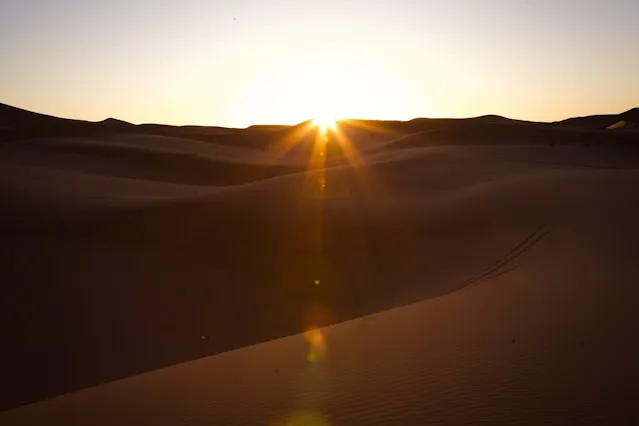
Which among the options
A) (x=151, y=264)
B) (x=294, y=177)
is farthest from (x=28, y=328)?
(x=294, y=177)

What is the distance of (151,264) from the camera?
1044cm

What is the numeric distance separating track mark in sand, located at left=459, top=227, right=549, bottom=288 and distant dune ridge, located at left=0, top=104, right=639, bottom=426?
2.5 inches

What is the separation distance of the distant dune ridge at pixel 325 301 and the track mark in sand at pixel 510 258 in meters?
0.06

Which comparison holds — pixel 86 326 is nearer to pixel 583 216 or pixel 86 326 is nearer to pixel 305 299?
pixel 305 299

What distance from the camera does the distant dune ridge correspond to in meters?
4.66

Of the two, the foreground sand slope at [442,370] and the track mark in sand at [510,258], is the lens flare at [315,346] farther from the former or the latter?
the track mark in sand at [510,258]

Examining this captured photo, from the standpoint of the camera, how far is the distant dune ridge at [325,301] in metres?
4.66

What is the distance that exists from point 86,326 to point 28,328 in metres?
0.65

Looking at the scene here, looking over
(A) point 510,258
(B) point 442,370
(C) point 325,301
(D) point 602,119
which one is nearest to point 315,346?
(B) point 442,370

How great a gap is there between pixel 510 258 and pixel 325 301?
2959 mm

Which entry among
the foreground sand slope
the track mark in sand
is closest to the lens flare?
the foreground sand slope

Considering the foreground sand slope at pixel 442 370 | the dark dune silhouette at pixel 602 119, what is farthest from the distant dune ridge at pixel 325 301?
the dark dune silhouette at pixel 602 119

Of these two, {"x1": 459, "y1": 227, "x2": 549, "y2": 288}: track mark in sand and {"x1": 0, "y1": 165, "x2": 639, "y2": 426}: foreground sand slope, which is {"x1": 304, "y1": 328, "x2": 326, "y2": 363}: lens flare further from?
{"x1": 459, "y1": 227, "x2": 549, "y2": 288}: track mark in sand

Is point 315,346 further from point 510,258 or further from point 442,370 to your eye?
point 510,258
